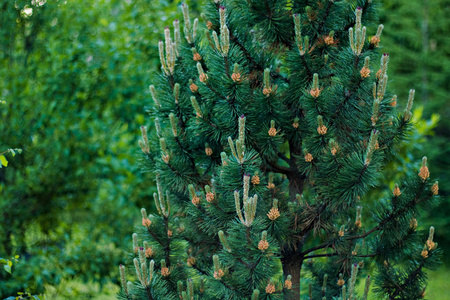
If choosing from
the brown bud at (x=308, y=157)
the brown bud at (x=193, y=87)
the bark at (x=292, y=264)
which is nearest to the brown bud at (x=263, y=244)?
the brown bud at (x=308, y=157)

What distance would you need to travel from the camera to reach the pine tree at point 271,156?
236 cm

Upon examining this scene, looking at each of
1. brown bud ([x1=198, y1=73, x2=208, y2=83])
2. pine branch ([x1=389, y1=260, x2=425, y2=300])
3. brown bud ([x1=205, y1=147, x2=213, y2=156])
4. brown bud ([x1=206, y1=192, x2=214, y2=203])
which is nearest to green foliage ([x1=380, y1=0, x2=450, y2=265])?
pine branch ([x1=389, y1=260, x2=425, y2=300])

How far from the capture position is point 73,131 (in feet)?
16.2

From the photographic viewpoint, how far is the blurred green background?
473cm

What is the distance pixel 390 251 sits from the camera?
9.00ft

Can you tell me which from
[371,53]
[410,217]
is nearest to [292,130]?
[371,53]

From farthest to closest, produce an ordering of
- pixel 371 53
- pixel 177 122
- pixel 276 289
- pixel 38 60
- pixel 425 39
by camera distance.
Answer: pixel 425 39
pixel 38 60
pixel 177 122
pixel 371 53
pixel 276 289

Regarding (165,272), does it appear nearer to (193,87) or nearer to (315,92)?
(193,87)

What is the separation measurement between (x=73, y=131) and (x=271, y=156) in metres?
2.87

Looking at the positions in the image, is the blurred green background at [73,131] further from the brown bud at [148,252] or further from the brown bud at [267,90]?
the brown bud at [267,90]

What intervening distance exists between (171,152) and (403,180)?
4.32 ft

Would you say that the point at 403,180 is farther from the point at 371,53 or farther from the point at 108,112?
the point at 108,112

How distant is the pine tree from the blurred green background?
187 cm

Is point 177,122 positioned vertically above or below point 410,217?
above
